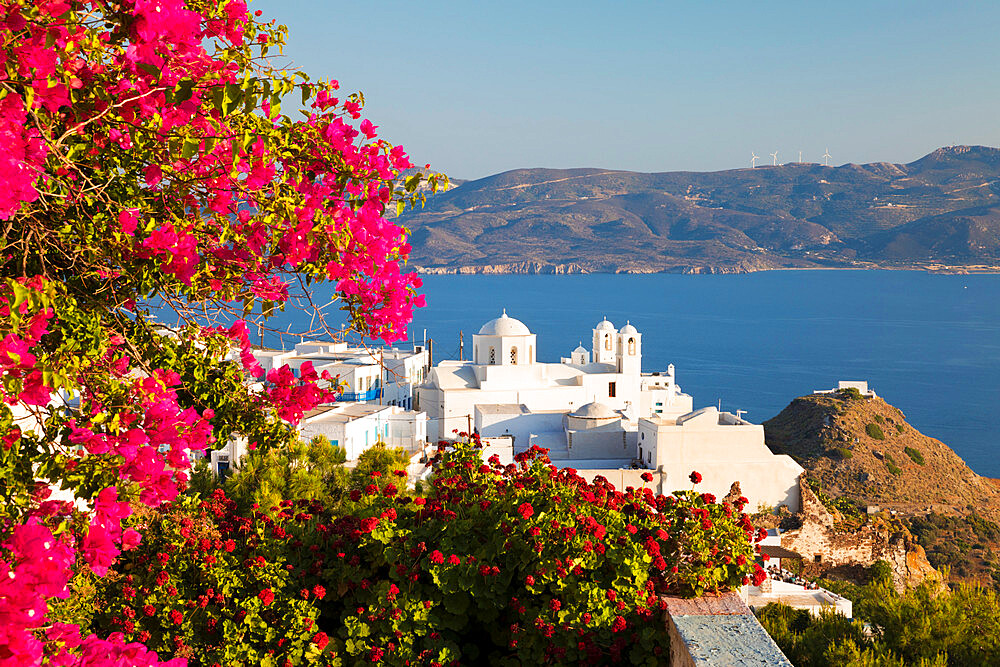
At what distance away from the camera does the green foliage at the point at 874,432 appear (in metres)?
49.3

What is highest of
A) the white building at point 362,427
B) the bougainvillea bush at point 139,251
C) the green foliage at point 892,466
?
the bougainvillea bush at point 139,251

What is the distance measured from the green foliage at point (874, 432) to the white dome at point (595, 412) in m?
26.6

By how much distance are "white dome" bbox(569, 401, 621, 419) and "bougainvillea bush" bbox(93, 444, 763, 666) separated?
1005 inches

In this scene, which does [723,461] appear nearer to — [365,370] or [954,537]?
[365,370]

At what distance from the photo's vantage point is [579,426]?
2955 cm

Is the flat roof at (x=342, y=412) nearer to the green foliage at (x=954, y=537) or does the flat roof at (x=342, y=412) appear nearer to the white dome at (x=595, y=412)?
the white dome at (x=595, y=412)

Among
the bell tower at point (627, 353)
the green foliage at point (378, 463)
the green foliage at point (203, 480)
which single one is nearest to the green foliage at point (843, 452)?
the bell tower at point (627, 353)

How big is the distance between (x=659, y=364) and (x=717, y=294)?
97945mm

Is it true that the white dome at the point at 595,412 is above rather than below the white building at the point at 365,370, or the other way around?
below

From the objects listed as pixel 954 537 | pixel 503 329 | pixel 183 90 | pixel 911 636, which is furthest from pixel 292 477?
pixel 954 537

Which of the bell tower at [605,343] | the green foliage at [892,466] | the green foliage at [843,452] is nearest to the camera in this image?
the bell tower at [605,343]

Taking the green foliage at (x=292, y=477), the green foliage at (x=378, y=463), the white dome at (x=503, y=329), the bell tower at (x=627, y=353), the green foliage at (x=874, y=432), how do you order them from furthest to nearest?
the green foliage at (x=874, y=432)
the bell tower at (x=627, y=353)
the white dome at (x=503, y=329)
the green foliage at (x=378, y=463)
the green foliage at (x=292, y=477)

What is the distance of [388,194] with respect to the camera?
3.26 meters

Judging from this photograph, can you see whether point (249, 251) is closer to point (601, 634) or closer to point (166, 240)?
point (166, 240)
